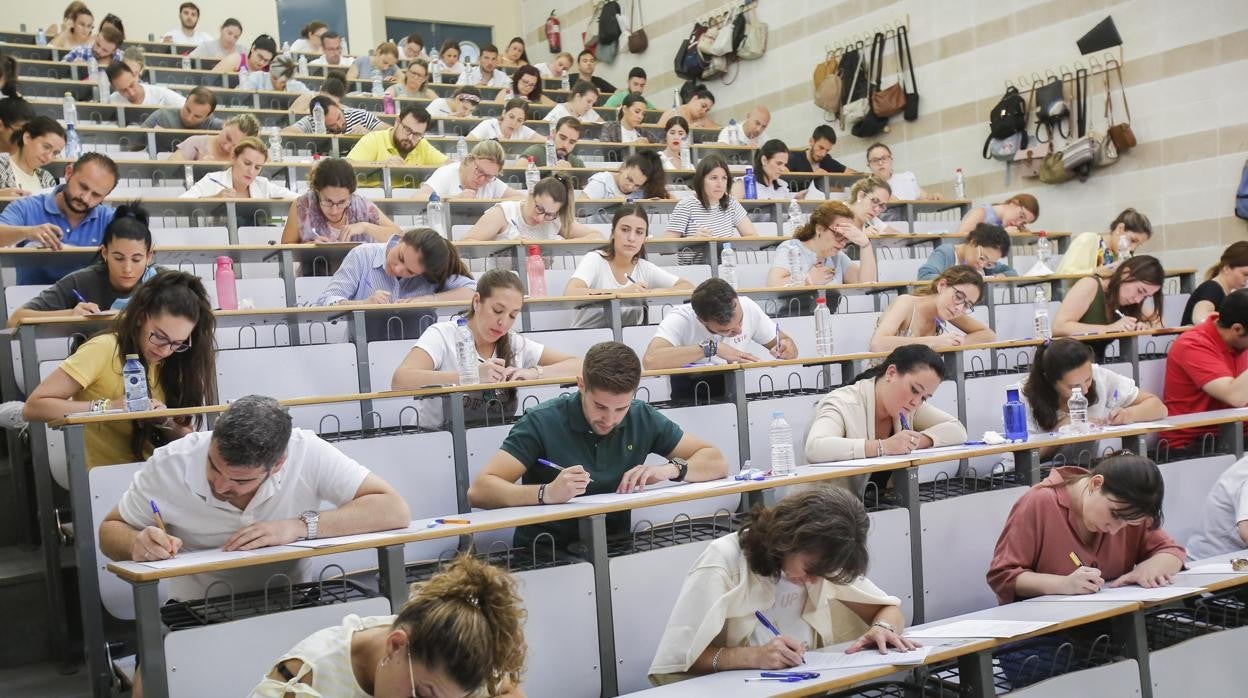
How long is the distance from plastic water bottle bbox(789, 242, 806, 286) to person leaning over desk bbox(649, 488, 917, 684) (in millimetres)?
3465

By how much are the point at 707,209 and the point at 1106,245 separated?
268cm

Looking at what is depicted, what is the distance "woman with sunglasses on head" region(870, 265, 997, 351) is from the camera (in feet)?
16.3

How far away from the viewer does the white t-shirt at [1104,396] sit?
4.19 meters

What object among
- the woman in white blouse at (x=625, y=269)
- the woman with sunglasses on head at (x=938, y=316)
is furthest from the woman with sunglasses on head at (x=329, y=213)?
the woman with sunglasses on head at (x=938, y=316)

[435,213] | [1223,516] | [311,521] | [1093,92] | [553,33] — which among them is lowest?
[1223,516]

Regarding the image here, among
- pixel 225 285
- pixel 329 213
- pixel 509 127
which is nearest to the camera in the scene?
pixel 225 285

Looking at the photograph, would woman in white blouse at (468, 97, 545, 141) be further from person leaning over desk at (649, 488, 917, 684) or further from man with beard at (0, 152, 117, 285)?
person leaning over desk at (649, 488, 917, 684)

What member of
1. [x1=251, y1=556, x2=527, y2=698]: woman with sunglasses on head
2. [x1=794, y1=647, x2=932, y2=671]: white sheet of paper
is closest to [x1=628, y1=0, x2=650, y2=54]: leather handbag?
[x1=794, y1=647, x2=932, y2=671]: white sheet of paper

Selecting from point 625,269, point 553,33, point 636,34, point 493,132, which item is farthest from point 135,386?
point 553,33

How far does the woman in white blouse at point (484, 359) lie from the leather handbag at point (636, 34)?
980 cm

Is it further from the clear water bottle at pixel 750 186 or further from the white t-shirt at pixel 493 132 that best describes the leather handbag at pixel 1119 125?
the white t-shirt at pixel 493 132

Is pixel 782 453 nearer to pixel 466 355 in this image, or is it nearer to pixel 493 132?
pixel 466 355

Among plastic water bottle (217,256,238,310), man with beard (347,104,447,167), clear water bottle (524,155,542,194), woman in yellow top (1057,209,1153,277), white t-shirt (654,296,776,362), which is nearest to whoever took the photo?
plastic water bottle (217,256,238,310)

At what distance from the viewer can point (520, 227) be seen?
20.2 feet
